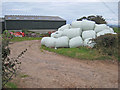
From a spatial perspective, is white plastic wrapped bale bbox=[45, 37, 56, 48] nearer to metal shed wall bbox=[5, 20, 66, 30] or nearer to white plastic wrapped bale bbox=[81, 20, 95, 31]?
white plastic wrapped bale bbox=[81, 20, 95, 31]

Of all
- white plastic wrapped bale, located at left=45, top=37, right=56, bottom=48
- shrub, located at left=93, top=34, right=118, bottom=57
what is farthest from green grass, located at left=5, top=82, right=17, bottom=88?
white plastic wrapped bale, located at left=45, top=37, right=56, bottom=48

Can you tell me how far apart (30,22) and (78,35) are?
10.3 meters

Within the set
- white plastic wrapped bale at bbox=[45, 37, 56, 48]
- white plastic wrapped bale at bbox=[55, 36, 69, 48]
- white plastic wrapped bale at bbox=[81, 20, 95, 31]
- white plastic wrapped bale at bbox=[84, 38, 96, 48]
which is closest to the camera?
white plastic wrapped bale at bbox=[84, 38, 96, 48]

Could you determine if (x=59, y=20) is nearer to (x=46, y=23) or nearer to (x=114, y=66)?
(x=46, y=23)

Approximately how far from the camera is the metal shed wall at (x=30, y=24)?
59.0 feet

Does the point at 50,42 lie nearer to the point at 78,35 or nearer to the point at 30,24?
the point at 78,35

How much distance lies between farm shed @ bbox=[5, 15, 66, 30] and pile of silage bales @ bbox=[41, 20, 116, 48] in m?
8.95

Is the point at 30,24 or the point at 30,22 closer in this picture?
the point at 30,22

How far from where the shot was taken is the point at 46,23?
19.1 metres

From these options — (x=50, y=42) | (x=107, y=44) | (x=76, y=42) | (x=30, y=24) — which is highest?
(x=30, y=24)

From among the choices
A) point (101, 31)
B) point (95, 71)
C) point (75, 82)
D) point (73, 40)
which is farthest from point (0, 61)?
point (101, 31)

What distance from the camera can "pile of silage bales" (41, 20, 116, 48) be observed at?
9000 millimetres

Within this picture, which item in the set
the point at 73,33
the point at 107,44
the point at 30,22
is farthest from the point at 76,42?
the point at 30,22

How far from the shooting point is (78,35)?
961 cm
